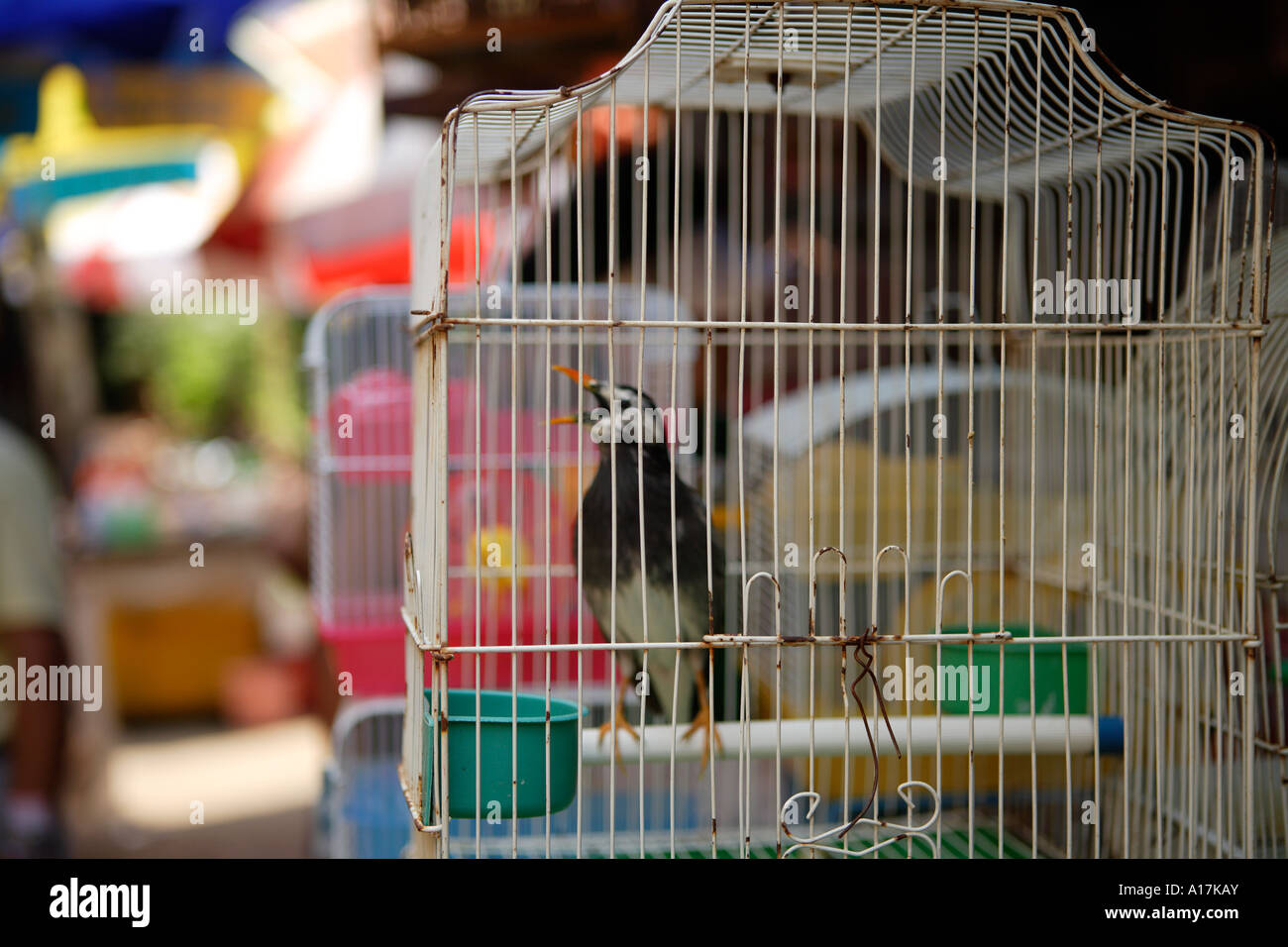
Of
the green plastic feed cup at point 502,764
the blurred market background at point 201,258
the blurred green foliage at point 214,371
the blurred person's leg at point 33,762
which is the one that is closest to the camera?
the green plastic feed cup at point 502,764

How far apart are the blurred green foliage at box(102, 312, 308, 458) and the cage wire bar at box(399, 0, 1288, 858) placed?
5351mm

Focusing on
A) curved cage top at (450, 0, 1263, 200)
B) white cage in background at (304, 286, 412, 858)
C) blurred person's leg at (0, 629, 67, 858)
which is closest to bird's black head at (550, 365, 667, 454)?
curved cage top at (450, 0, 1263, 200)

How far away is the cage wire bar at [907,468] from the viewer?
1615mm

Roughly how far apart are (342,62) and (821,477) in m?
3.45

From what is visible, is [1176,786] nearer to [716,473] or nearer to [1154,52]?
[716,473]

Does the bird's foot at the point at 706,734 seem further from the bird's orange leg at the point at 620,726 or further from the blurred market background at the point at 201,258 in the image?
the blurred market background at the point at 201,258

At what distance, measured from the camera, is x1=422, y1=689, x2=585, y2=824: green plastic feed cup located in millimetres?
1604

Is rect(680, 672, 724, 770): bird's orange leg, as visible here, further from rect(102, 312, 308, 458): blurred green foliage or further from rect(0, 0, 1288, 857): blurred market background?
rect(102, 312, 308, 458): blurred green foliage

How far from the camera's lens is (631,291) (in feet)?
9.87

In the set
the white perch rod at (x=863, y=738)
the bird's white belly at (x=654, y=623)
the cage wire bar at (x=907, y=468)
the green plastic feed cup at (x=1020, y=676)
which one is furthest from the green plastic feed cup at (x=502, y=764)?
the green plastic feed cup at (x=1020, y=676)

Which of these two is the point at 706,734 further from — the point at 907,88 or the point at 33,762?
the point at 33,762

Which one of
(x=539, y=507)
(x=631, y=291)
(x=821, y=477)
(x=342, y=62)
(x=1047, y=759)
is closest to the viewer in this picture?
(x=1047, y=759)
